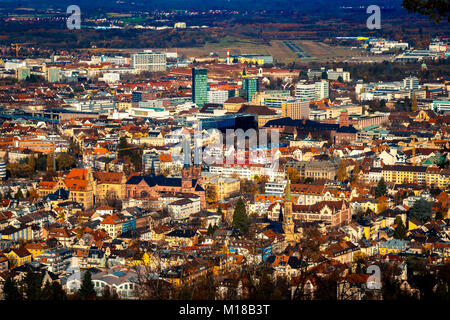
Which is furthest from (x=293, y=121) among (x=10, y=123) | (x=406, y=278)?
(x=406, y=278)

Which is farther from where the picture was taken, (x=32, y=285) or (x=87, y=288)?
(x=32, y=285)

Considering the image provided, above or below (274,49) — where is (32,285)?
below

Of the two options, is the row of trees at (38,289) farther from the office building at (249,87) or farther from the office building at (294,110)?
the office building at (249,87)

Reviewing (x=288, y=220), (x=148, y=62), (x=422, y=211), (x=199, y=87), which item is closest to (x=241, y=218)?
(x=288, y=220)

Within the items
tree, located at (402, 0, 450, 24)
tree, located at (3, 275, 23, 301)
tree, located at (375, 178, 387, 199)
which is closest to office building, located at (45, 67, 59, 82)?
tree, located at (375, 178, 387, 199)

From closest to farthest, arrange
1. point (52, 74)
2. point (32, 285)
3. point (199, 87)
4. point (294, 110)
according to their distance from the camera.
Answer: point (32, 285) < point (294, 110) < point (199, 87) < point (52, 74)

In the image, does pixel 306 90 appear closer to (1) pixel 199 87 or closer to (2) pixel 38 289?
(1) pixel 199 87

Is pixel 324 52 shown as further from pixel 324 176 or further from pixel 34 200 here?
pixel 34 200

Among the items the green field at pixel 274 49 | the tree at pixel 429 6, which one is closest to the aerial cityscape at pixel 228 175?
the tree at pixel 429 6
